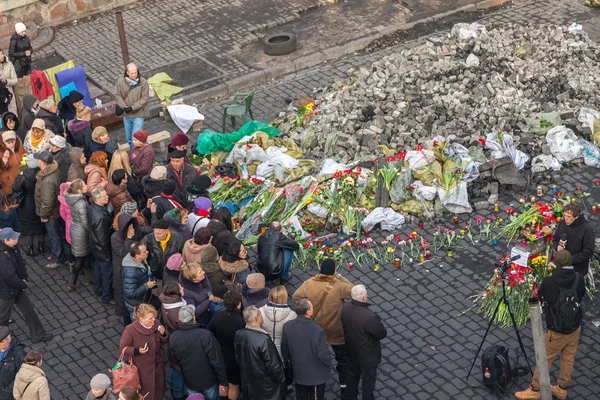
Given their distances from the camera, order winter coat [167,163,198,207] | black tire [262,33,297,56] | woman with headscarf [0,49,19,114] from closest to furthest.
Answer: winter coat [167,163,198,207] → woman with headscarf [0,49,19,114] → black tire [262,33,297,56]

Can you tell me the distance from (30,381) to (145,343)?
128cm

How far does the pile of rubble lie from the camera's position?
16797 millimetres

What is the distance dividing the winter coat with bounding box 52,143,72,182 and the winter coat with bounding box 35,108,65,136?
1.14 m

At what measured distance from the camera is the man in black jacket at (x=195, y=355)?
1123cm

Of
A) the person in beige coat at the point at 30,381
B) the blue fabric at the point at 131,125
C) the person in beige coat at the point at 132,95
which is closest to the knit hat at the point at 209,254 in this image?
the person in beige coat at the point at 30,381

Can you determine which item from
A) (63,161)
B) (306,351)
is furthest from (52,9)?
(306,351)

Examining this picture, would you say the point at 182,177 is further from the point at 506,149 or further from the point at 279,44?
the point at 279,44

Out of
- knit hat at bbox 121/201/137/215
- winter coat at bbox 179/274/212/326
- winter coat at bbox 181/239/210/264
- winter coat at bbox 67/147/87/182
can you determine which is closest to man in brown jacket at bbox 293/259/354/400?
winter coat at bbox 179/274/212/326

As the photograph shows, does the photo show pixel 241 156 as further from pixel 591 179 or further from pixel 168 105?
pixel 591 179

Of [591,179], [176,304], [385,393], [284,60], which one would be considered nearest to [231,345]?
[176,304]

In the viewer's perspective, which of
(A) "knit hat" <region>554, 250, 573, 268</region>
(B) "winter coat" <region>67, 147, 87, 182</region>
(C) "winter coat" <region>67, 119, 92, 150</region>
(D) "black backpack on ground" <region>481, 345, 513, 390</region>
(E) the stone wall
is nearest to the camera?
(A) "knit hat" <region>554, 250, 573, 268</region>

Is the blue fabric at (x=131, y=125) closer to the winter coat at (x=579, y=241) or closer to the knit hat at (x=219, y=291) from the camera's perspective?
the knit hat at (x=219, y=291)

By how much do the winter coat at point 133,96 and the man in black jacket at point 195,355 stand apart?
6.44 m

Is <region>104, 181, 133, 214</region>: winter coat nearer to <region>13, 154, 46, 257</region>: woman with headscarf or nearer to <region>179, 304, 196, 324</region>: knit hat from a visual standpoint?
<region>13, 154, 46, 257</region>: woman with headscarf
